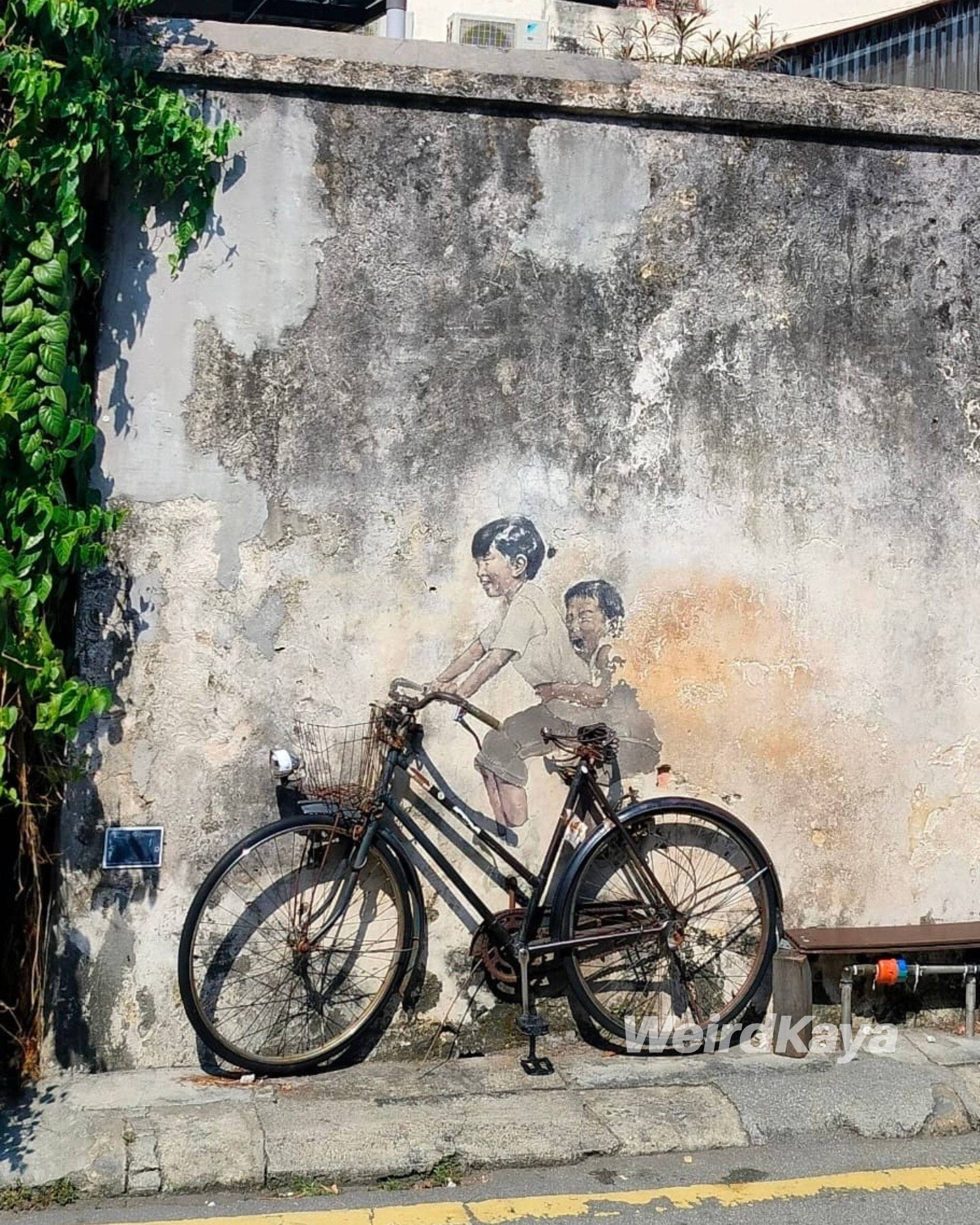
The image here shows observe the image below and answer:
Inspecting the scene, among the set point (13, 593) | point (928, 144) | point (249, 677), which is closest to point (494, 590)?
point (249, 677)

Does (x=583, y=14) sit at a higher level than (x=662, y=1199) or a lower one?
higher

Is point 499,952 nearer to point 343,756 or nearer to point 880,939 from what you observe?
point 343,756

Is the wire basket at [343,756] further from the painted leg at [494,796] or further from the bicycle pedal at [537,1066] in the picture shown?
the bicycle pedal at [537,1066]

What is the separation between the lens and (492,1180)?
471 cm

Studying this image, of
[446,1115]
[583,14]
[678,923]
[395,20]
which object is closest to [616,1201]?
[446,1115]

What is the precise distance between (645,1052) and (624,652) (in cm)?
165

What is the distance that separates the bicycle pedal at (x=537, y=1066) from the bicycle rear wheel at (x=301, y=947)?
1.99 ft

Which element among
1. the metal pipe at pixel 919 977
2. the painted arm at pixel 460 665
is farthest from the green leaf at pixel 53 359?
the metal pipe at pixel 919 977

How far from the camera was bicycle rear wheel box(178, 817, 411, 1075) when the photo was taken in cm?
538

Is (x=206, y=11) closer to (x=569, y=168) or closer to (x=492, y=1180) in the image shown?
(x=569, y=168)

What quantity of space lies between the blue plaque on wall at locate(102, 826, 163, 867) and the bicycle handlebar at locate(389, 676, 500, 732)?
105cm

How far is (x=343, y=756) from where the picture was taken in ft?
18.1

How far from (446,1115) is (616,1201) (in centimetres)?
72

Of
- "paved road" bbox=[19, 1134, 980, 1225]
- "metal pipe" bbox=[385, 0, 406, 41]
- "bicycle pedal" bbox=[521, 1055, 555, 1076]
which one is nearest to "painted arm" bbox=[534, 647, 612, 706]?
"bicycle pedal" bbox=[521, 1055, 555, 1076]
